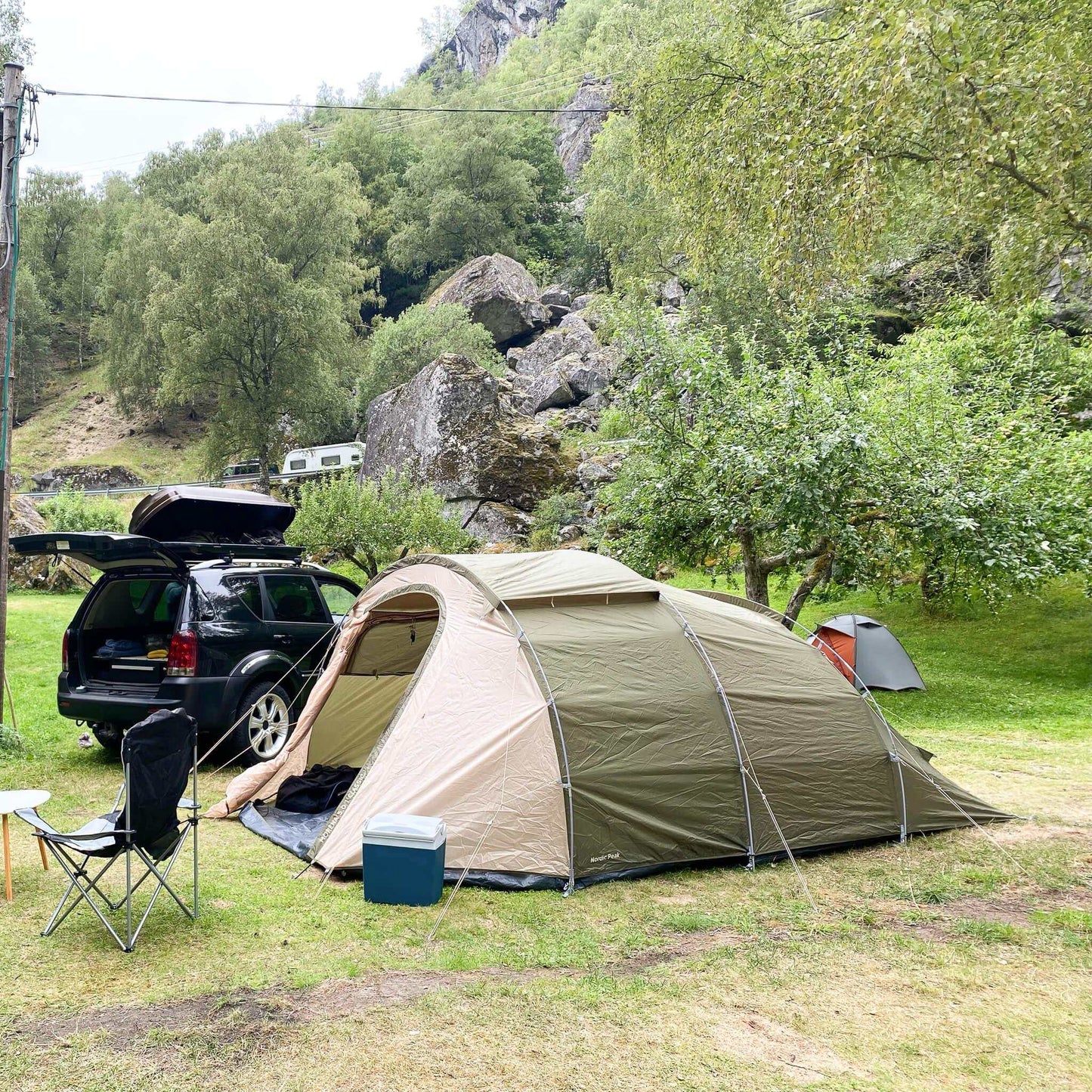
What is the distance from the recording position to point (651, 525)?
496 inches

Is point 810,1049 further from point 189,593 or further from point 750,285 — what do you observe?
point 750,285

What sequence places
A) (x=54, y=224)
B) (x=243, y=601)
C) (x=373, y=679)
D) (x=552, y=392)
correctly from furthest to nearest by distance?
(x=54, y=224), (x=552, y=392), (x=243, y=601), (x=373, y=679)

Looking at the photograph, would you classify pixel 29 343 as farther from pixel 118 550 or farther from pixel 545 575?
pixel 545 575

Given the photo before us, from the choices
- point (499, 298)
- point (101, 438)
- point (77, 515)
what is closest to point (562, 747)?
point (77, 515)

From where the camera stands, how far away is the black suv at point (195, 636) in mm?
7398

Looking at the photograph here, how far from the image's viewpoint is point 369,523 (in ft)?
55.3

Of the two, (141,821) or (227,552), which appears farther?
(227,552)

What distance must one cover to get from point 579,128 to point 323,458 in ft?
Result: 133

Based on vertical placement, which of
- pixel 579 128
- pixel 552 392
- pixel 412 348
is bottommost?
pixel 552 392

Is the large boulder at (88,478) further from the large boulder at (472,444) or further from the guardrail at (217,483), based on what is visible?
the large boulder at (472,444)

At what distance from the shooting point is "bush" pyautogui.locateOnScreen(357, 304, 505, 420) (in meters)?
34.0

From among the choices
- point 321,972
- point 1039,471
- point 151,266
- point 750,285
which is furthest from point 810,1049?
point 151,266

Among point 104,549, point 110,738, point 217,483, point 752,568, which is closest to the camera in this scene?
point 104,549

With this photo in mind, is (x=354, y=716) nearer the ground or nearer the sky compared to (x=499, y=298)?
nearer the ground
